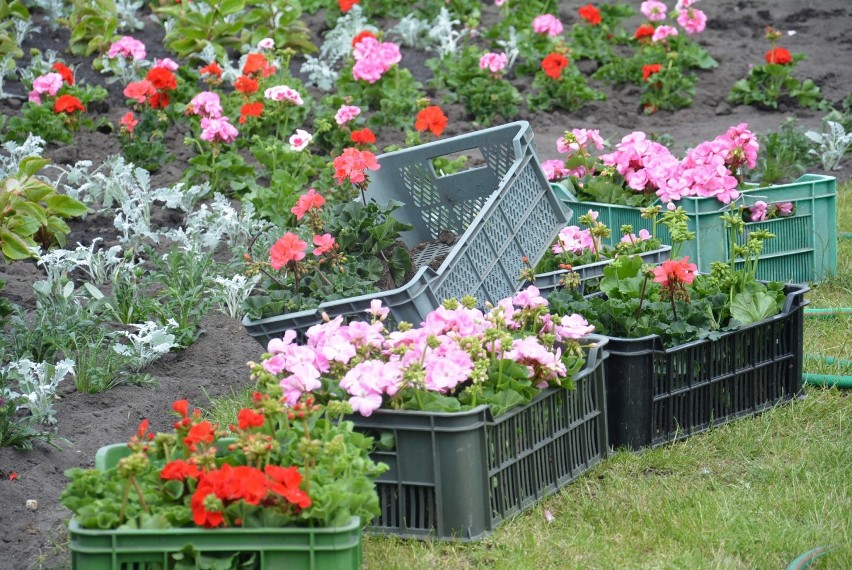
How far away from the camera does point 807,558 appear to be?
3.02m

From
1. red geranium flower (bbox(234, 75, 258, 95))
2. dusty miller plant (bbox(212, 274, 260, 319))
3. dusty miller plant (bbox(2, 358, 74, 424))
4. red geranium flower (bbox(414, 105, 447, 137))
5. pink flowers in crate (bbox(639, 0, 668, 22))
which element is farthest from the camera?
pink flowers in crate (bbox(639, 0, 668, 22))

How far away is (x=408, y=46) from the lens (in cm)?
928

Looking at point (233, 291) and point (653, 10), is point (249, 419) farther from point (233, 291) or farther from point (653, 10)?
point (653, 10)

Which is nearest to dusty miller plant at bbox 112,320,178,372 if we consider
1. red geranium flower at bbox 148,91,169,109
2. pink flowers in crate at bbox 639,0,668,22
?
red geranium flower at bbox 148,91,169,109

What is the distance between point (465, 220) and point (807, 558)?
2.21m

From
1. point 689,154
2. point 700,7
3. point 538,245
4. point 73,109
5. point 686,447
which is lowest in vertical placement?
point 686,447

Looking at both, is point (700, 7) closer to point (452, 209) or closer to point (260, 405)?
point (452, 209)

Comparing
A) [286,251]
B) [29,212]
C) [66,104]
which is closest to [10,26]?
[66,104]

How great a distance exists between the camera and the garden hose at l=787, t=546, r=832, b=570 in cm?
298

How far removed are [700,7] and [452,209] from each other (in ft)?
20.5

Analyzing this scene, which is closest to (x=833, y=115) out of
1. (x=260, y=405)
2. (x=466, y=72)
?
(x=466, y=72)

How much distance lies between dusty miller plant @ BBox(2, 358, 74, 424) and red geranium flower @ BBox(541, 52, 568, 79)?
4674mm

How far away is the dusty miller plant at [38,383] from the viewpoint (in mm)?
3816

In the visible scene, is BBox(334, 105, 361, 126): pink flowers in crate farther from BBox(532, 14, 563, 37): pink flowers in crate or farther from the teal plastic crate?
BBox(532, 14, 563, 37): pink flowers in crate
